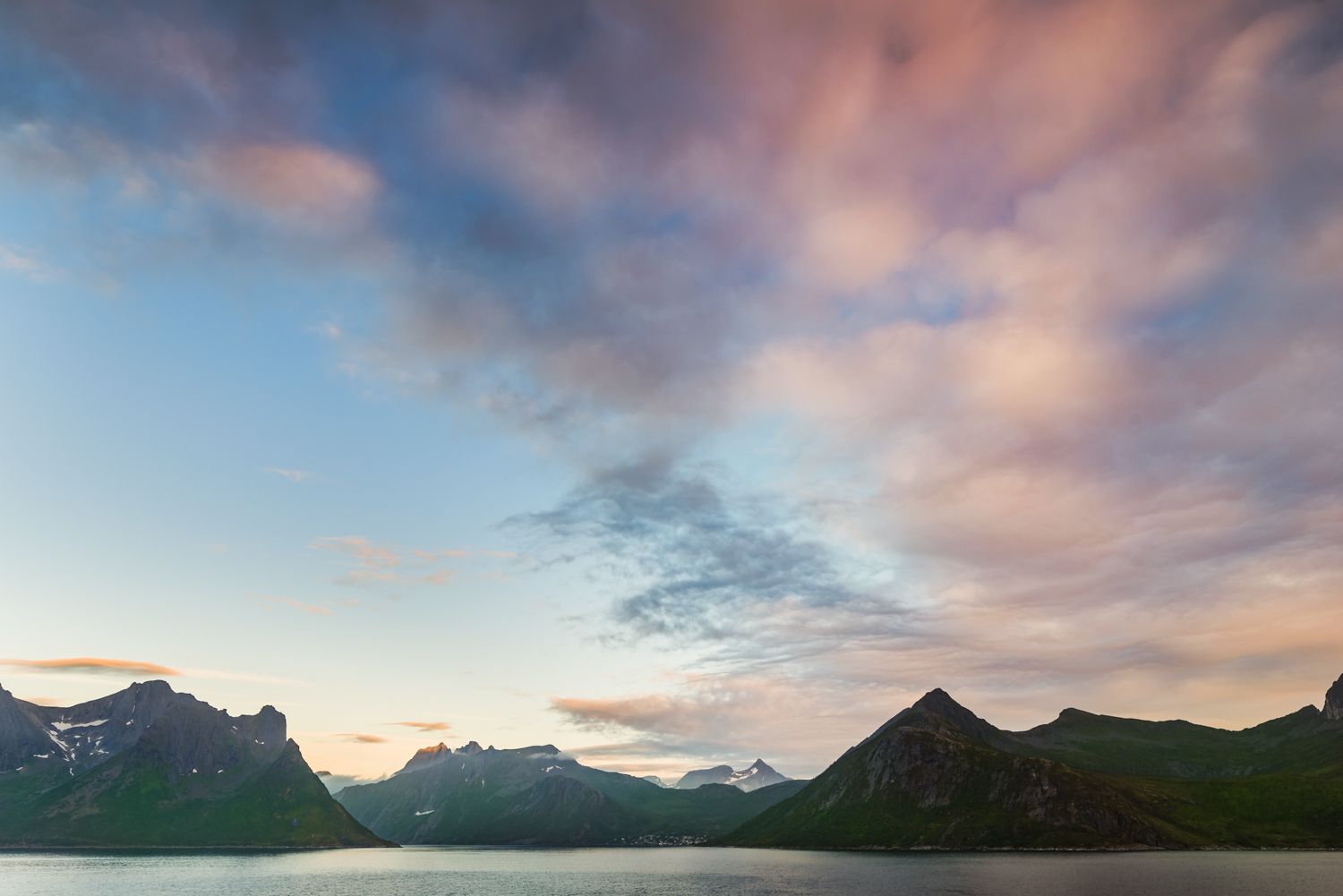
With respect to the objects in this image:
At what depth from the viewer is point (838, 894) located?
649 feet

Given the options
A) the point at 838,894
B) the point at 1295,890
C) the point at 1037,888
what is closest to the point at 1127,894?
the point at 1037,888

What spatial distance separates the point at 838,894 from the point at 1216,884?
9928 cm

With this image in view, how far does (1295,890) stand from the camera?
179m

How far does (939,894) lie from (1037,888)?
28.1 meters

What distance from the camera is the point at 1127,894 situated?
180000 mm

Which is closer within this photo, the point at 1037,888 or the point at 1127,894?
the point at 1127,894

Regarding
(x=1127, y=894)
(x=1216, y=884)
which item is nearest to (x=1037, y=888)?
(x=1127, y=894)

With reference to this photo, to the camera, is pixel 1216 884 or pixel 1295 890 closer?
pixel 1295 890

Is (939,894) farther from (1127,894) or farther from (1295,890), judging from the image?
(1295,890)

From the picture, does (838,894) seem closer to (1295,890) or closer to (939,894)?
(939,894)

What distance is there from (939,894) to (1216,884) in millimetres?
76860

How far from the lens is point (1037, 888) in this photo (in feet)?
640

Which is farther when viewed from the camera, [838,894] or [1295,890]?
[838,894]

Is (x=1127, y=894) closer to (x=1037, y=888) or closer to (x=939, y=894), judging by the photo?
(x=1037, y=888)
